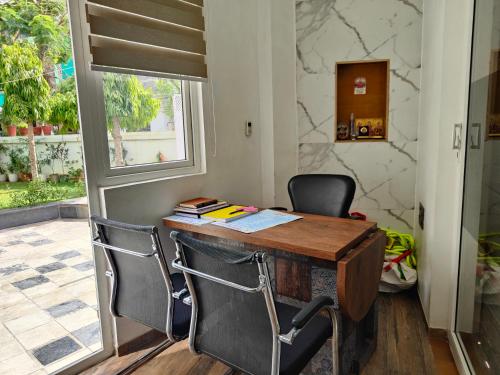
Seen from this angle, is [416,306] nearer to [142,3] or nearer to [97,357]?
[97,357]

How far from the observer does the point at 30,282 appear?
9.48 ft

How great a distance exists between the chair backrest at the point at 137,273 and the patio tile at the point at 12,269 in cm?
170

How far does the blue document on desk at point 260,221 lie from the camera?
1914 millimetres

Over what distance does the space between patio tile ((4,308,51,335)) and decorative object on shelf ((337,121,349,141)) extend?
9.32ft

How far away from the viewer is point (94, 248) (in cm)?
200

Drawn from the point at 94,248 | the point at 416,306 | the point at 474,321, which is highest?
the point at 94,248

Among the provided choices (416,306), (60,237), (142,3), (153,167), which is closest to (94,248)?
(153,167)

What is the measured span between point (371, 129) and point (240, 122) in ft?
4.36

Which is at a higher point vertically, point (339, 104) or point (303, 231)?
point (339, 104)

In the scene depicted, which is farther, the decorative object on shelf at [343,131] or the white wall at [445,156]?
the decorative object on shelf at [343,131]

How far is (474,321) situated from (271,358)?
125 cm

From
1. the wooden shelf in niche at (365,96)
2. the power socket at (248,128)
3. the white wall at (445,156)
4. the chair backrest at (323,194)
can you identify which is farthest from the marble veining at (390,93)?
the chair backrest at (323,194)

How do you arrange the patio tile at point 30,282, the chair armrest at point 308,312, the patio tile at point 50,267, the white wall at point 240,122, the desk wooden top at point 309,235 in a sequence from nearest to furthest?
the chair armrest at point 308,312, the desk wooden top at point 309,235, the white wall at point 240,122, the patio tile at point 30,282, the patio tile at point 50,267

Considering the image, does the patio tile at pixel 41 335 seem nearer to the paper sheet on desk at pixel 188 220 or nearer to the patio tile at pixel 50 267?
the patio tile at pixel 50 267
